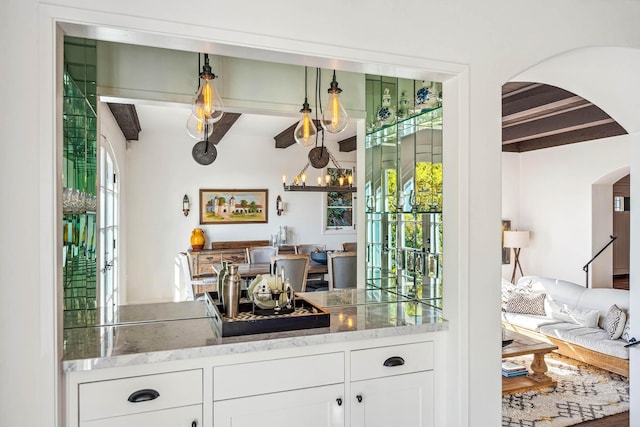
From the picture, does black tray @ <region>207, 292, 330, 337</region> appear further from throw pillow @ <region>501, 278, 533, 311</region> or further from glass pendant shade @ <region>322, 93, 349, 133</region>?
throw pillow @ <region>501, 278, 533, 311</region>

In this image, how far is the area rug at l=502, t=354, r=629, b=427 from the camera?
10.9ft

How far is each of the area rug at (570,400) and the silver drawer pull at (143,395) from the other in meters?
A: 2.75

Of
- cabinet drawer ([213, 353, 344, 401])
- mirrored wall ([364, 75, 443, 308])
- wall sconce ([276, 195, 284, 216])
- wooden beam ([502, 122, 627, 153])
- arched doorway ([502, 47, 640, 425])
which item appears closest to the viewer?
cabinet drawer ([213, 353, 344, 401])

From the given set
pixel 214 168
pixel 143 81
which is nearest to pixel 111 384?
pixel 143 81

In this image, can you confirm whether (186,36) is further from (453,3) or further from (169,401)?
(169,401)

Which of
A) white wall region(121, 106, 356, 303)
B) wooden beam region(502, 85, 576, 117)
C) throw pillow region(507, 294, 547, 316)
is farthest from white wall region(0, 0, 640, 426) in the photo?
white wall region(121, 106, 356, 303)

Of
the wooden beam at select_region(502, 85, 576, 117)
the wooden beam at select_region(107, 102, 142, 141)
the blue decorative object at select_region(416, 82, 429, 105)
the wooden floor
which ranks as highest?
the wooden beam at select_region(502, 85, 576, 117)

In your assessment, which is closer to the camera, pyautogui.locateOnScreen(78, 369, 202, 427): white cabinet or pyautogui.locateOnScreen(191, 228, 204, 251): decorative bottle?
pyautogui.locateOnScreen(78, 369, 202, 427): white cabinet

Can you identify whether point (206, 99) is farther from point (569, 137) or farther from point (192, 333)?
point (569, 137)

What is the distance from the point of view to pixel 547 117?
540cm

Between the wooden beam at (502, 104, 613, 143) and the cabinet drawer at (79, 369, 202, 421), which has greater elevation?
the wooden beam at (502, 104, 613, 143)

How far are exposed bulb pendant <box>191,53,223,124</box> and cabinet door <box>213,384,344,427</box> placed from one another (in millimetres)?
1469

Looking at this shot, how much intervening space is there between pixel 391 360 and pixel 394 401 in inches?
7.3

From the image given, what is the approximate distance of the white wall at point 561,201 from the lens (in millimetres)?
6297
